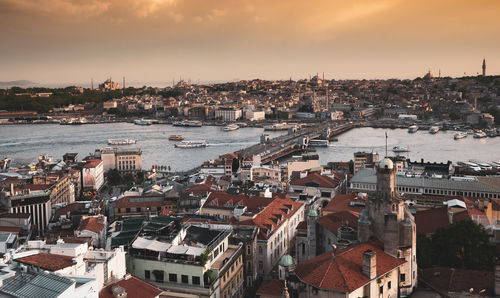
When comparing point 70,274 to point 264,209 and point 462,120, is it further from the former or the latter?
point 462,120

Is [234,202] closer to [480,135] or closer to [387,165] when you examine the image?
[387,165]

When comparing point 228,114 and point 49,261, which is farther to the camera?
point 228,114

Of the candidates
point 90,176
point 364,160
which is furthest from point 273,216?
point 364,160

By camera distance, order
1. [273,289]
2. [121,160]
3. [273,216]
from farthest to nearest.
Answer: [121,160]
[273,216]
[273,289]

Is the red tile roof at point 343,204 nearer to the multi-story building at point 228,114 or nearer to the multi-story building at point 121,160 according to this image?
the multi-story building at point 121,160

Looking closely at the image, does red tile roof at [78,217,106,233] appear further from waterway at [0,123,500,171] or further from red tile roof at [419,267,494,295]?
waterway at [0,123,500,171]

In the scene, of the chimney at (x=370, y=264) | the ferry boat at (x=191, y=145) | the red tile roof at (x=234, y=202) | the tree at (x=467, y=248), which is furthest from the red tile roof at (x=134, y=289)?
the ferry boat at (x=191, y=145)

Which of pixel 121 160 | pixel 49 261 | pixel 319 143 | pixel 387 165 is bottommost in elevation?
pixel 319 143

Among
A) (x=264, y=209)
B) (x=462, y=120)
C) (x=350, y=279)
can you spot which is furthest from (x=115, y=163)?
(x=462, y=120)
